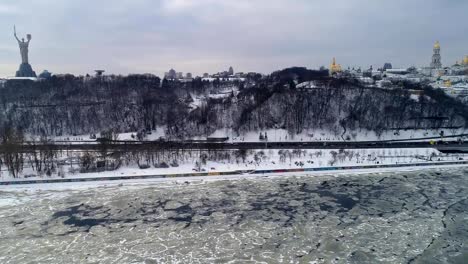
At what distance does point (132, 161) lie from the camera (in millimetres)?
32906

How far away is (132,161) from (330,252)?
73.1 feet

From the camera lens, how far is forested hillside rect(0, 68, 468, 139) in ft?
150

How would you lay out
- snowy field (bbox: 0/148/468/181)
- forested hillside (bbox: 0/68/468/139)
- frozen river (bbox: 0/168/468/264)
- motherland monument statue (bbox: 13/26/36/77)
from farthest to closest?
motherland monument statue (bbox: 13/26/36/77), forested hillside (bbox: 0/68/468/139), snowy field (bbox: 0/148/468/181), frozen river (bbox: 0/168/468/264)

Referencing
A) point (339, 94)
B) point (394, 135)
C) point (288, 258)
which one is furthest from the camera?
point (339, 94)

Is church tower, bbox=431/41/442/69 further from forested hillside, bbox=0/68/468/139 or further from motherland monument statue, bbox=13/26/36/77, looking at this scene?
motherland monument statue, bbox=13/26/36/77

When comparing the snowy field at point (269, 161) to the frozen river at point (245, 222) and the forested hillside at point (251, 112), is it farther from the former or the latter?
the forested hillside at point (251, 112)

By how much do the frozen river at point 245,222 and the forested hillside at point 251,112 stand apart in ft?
60.1

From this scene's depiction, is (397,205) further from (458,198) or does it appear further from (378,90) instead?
(378,90)

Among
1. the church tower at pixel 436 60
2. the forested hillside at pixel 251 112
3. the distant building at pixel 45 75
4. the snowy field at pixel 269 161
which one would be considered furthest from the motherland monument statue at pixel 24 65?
the church tower at pixel 436 60

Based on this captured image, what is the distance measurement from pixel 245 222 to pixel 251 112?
93.8ft

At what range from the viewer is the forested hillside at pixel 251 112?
45.8m

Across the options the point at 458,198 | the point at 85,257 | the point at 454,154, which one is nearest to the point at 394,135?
the point at 454,154

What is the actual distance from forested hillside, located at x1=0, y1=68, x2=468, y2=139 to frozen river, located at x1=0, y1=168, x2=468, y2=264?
60.1 feet

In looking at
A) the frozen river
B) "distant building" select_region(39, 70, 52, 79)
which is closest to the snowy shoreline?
the frozen river
